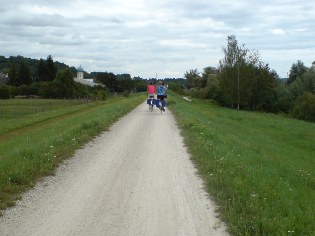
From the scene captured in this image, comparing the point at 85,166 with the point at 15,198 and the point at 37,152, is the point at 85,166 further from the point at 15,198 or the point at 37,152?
the point at 15,198

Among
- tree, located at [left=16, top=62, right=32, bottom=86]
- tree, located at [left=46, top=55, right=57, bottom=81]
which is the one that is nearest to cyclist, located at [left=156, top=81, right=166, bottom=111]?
tree, located at [left=16, top=62, right=32, bottom=86]

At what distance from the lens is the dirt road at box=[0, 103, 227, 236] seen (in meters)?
6.23

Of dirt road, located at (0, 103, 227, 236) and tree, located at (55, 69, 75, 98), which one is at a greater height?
tree, located at (55, 69, 75, 98)

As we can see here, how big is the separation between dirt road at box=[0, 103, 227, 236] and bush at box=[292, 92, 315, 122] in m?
52.5

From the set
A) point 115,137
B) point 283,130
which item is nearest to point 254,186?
point 115,137

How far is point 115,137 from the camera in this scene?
15.6 metres

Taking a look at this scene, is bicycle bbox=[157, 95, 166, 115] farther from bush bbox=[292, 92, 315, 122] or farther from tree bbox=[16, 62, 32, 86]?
tree bbox=[16, 62, 32, 86]

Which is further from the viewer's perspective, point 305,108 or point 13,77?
point 13,77

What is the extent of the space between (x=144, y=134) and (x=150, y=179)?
719cm

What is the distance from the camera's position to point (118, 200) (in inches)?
298

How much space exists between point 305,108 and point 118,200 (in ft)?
192

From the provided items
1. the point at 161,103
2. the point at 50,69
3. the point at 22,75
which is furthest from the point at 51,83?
the point at 161,103

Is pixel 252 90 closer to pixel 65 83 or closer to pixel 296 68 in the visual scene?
pixel 65 83

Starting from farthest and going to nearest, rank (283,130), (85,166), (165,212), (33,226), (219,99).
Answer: (219,99) → (283,130) → (85,166) → (165,212) → (33,226)
